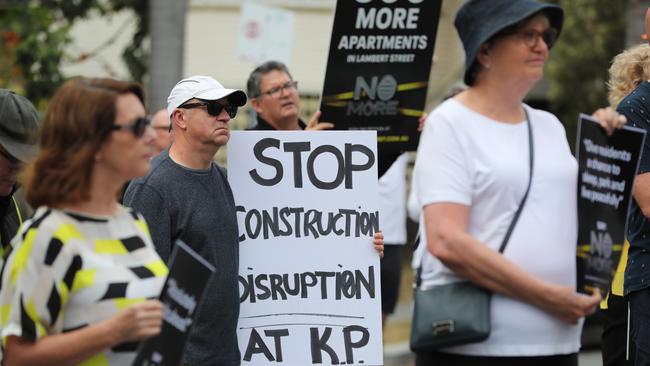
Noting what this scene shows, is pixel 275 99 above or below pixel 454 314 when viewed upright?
above

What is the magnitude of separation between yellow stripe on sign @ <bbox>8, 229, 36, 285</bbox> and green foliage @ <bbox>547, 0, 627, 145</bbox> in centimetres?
1743

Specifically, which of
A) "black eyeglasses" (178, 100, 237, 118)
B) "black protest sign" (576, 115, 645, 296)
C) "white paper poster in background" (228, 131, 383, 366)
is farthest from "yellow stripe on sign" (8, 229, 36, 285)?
"white paper poster in background" (228, 131, 383, 366)

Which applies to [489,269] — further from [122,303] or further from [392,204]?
[392,204]

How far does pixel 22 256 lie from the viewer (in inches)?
139

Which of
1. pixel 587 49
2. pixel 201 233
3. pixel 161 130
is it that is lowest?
pixel 587 49

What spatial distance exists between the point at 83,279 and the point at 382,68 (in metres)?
3.07

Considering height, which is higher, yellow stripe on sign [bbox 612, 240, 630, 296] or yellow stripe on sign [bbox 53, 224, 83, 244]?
yellow stripe on sign [bbox 53, 224, 83, 244]

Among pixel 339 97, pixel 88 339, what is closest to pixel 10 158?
pixel 88 339

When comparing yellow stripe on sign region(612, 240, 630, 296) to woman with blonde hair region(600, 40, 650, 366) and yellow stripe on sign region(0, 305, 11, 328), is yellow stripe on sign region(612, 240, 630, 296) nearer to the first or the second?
woman with blonde hair region(600, 40, 650, 366)

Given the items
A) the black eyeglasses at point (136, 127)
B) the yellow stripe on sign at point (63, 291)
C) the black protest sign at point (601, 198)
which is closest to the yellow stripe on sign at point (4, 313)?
the yellow stripe on sign at point (63, 291)

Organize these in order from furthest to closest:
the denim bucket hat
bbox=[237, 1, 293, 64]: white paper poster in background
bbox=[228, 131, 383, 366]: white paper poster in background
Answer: bbox=[237, 1, 293, 64]: white paper poster in background → bbox=[228, 131, 383, 366]: white paper poster in background → the denim bucket hat

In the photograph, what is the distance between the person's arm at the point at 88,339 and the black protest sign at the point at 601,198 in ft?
4.42

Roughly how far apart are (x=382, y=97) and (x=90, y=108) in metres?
2.88

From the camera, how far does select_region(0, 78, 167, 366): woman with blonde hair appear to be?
3.51 m
